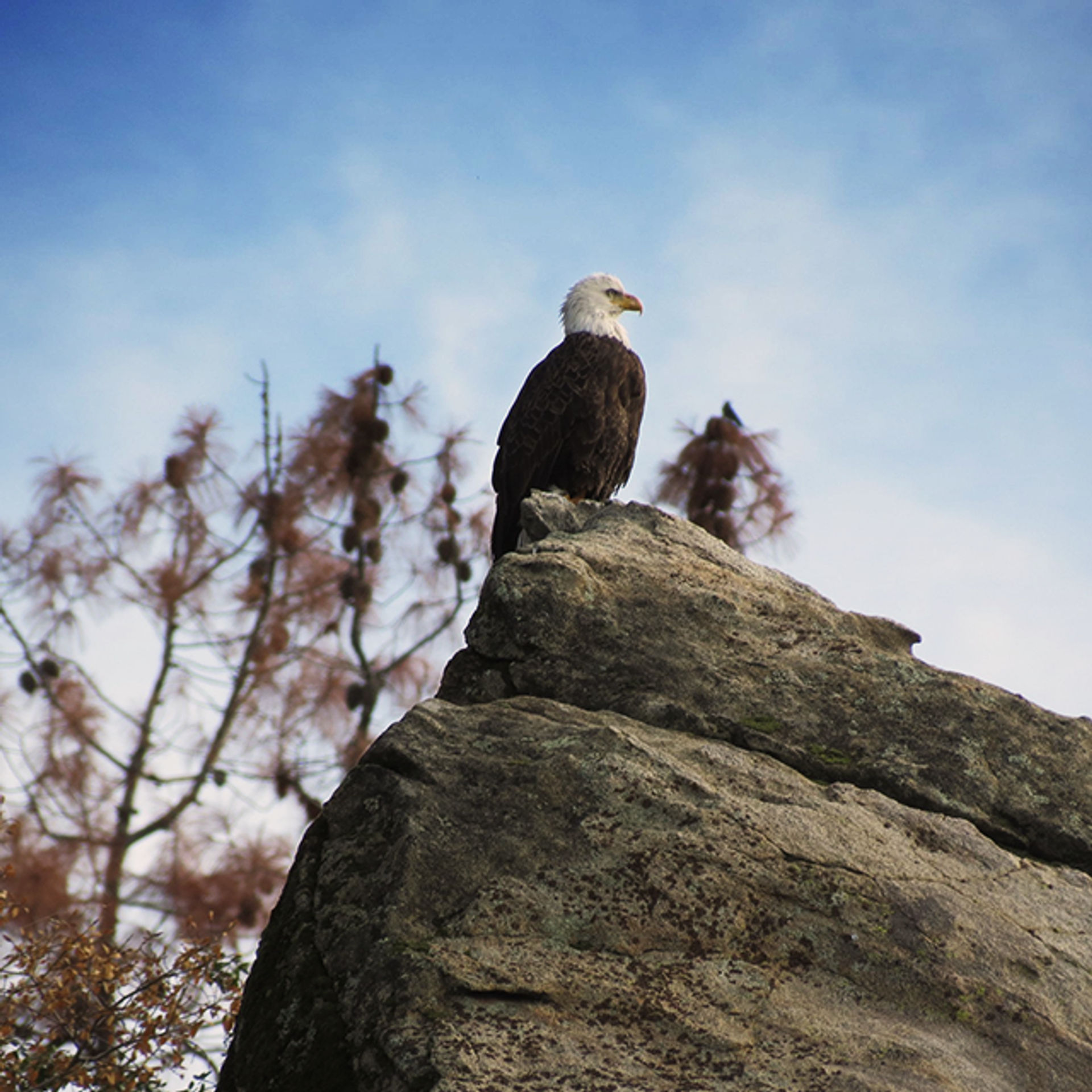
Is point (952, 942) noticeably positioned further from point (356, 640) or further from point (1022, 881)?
point (356, 640)

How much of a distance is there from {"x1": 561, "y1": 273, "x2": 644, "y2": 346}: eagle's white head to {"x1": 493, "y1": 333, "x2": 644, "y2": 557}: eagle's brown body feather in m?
0.23

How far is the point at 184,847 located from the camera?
8828 millimetres

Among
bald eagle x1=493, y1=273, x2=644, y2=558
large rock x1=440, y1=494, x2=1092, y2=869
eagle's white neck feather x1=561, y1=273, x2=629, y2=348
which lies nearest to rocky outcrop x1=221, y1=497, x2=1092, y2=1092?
large rock x1=440, y1=494, x2=1092, y2=869

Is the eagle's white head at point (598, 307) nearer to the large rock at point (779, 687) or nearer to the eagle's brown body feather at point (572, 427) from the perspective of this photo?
the eagle's brown body feather at point (572, 427)

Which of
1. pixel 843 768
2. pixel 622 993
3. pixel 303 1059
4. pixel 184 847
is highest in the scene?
pixel 184 847

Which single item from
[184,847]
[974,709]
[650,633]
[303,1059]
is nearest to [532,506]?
[650,633]

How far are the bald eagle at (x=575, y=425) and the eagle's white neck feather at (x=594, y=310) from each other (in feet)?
0.27

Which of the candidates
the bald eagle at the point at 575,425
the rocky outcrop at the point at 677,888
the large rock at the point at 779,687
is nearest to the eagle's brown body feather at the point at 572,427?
the bald eagle at the point at 575,425

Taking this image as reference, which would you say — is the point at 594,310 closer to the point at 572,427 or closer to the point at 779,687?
the point at 572,427

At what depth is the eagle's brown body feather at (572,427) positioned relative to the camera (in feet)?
22.5

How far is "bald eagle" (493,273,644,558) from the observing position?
686cm

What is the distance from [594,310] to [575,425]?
103cm

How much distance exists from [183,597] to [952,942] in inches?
321

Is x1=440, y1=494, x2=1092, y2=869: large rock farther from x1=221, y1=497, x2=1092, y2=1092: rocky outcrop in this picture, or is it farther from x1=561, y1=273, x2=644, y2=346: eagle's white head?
x1=561, y1=273, x2=644, y2=346: eagle's white head
